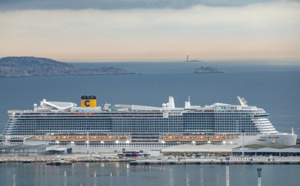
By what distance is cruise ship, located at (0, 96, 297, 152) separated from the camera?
9212 centimetres

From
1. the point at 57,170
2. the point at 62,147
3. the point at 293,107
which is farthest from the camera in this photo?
the point at 293,107

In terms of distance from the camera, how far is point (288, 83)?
186 meters

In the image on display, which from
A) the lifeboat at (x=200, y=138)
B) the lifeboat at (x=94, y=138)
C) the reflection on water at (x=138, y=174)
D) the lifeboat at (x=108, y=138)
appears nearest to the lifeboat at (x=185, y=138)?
the lifeboat at (x=200, y=138)

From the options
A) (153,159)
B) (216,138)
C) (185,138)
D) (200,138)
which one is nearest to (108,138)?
(185,138)

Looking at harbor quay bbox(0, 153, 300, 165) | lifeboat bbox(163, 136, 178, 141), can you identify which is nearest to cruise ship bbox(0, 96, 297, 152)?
lifeboat bbox(163, 136, 178, 141)

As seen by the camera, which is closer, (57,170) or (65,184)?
(65,184)

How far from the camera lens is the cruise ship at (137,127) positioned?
3627 inches

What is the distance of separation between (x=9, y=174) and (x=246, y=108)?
1803 centimetres

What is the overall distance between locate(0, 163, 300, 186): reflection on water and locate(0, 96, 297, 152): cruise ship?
594cm

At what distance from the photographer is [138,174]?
81938 millimetres

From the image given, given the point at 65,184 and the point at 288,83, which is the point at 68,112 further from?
the point at 288,83

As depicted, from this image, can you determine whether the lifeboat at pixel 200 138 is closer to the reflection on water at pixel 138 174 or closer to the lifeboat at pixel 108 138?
the lifeboat at pixel 108 138

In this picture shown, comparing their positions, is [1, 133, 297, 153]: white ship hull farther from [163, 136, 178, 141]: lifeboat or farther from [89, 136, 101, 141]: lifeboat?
[89, 136, 101, 141]: lifeboat

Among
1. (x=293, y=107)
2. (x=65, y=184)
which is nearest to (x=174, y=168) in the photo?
(x=65, y=184)
